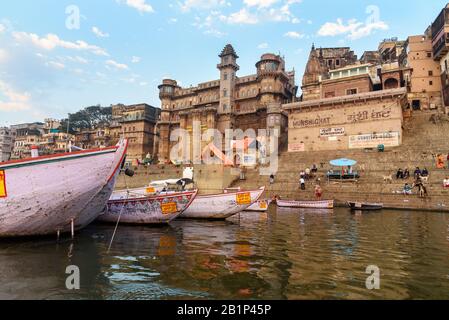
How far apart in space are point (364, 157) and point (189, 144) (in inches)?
1223

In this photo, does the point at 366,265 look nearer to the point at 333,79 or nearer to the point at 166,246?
the point at 166,246

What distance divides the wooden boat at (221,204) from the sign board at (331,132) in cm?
2748

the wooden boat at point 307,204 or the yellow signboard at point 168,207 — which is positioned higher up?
the yellow signboard at point 168,207

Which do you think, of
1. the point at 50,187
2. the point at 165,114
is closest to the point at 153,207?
the point at 50,187

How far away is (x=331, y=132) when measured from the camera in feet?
133

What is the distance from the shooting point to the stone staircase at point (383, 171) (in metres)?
24.4

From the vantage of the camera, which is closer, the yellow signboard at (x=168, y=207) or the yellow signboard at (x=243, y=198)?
the yellow signboard at (x=168, y=207)

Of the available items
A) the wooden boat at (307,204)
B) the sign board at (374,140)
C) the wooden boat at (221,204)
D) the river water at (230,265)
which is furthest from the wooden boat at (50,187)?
the sign board at (374,140)

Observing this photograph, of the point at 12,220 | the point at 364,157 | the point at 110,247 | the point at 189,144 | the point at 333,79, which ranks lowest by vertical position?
the point at 110,247

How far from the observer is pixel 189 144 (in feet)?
179

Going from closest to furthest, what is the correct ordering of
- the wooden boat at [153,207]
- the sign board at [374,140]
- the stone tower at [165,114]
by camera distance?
the wooden boat at [153,207]
the sign board at [374,140]
the stone tower at [165,114]

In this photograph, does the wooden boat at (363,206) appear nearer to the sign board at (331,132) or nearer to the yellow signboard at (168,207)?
the yellow signboard at (168,207)
